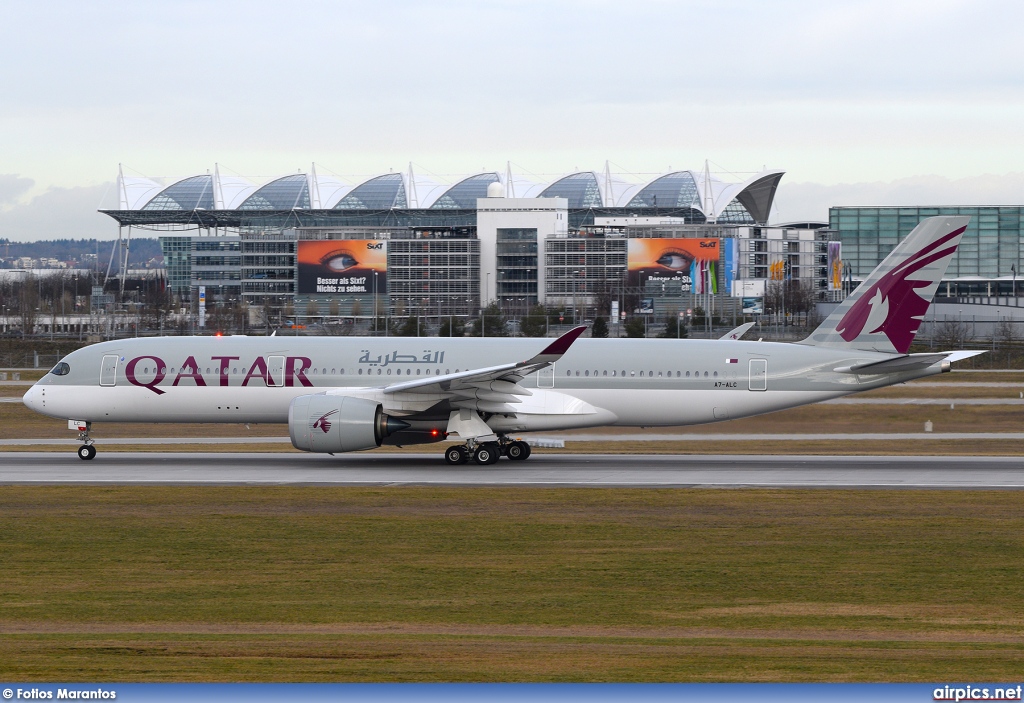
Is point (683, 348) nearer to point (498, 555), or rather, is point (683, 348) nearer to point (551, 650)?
point (498, 555)

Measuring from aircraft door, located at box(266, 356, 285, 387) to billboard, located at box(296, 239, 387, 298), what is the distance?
14327cm

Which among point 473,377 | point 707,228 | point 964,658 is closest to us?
point 964,658

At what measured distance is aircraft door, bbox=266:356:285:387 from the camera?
36.0 meters

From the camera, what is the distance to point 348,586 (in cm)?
1823

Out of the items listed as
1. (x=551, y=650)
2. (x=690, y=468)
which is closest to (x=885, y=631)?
(x=551, y=650)

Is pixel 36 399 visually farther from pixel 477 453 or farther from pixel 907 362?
pixel 907 362

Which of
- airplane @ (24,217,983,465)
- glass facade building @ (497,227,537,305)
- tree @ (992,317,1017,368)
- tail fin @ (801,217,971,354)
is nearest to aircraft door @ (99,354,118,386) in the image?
airplane @ (24,217,983,465)

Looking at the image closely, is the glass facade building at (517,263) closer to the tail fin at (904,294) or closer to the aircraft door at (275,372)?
the tail fin at (904,294)

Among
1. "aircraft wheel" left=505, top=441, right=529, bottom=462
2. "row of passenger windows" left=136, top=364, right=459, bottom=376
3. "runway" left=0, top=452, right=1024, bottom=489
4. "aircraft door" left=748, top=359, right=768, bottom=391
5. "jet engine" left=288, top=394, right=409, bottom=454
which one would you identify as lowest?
"runway" left=0, top=452, right=1024, bottom=489

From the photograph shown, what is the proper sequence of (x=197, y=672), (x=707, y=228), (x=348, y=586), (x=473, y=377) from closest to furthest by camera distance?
(x=197, y=672) < (x=348, y=586) < (x=473, y=377) < (x=707, y=228)

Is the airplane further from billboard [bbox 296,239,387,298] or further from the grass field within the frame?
billboard [bbox 296,239,387,298]

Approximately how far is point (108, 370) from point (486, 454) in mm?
12186

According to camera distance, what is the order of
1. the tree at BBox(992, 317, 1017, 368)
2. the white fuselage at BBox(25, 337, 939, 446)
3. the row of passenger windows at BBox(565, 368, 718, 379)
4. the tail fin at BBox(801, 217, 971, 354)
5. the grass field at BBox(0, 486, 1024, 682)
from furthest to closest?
the tree at BBox(992, 317, 1017, 368) → the tail fin at BBox(801, 217, 971, 354) → the row of passenger windows at BBox(565, 368, 718, 379) → the white fuselage at BBox(25, 337, 939, 446) → the grass field at BBox(0, 486, 1024, 682)

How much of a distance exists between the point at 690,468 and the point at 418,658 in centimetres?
2165
